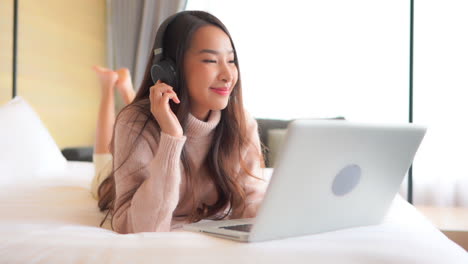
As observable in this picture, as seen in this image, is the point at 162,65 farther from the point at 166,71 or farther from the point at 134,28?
the point at 134,28

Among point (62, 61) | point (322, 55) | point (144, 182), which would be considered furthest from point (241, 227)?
point (62, 61)

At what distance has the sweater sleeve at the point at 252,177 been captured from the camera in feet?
4.76

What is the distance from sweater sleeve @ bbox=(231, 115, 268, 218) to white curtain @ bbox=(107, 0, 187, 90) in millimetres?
1761

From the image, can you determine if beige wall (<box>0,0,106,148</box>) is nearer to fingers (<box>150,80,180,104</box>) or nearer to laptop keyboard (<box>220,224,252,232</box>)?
fingers (<box>150,80,180,104</box>)

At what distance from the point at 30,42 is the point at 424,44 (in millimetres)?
2008

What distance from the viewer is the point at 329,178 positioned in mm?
1031

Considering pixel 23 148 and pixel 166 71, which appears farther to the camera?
pixel 23 148

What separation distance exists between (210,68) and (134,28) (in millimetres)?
2041

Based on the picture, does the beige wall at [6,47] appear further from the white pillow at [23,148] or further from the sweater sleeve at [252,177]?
the sweater sleeve at [252,177]

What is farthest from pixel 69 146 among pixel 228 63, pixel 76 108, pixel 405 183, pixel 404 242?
pixel 404 242

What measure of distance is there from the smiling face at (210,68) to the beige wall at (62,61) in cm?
188

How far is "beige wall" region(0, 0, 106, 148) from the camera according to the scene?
308 cm

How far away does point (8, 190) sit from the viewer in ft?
6.05

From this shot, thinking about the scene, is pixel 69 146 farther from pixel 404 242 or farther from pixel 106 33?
pixel 404 242
